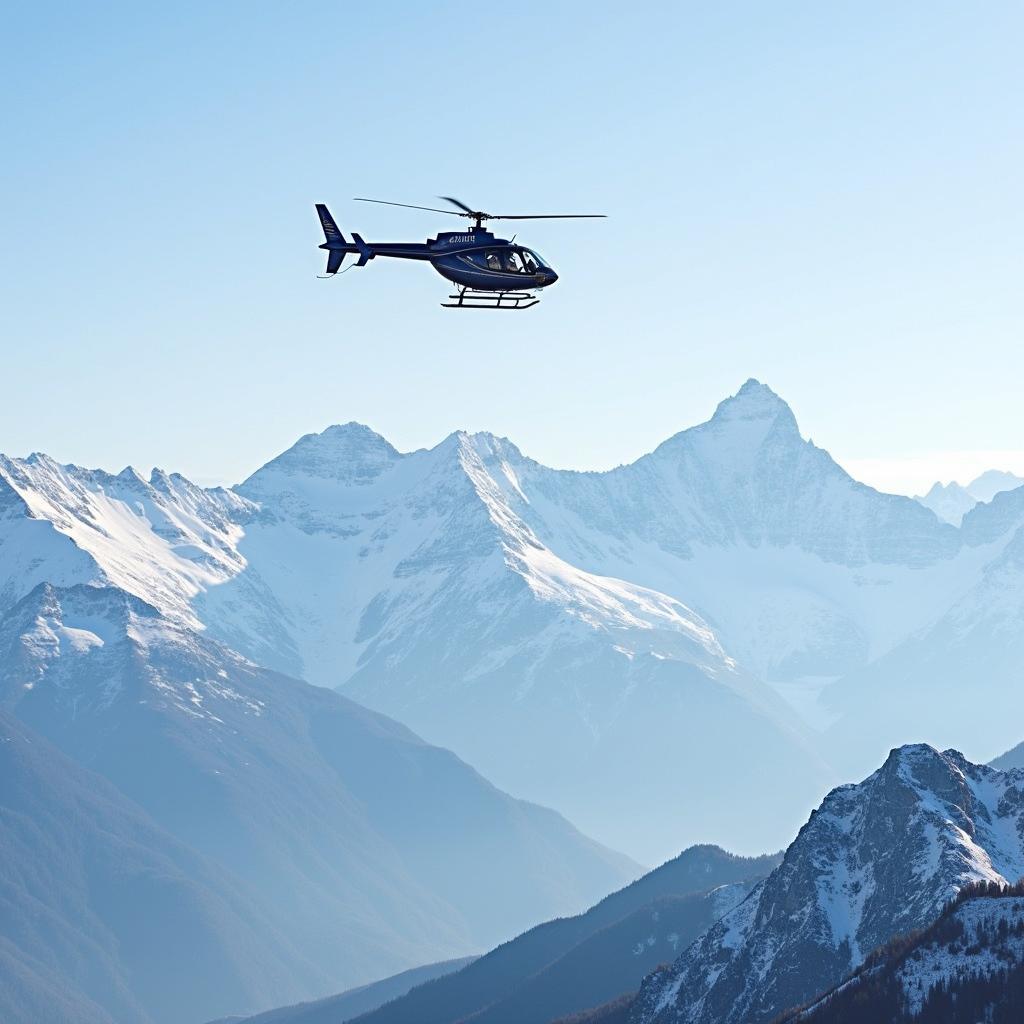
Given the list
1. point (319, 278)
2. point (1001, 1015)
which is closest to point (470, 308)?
point (319, 278)

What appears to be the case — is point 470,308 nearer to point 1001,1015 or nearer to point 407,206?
point 407,206

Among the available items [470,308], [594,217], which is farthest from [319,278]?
[594,217]

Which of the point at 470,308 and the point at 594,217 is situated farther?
the point at 470,308

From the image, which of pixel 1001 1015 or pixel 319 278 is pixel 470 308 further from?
pixel 1001 1015

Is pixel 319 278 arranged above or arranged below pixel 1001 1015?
above

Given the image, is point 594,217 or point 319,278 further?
point 319,278

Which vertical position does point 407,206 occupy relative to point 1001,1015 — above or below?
above

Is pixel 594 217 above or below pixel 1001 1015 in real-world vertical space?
above

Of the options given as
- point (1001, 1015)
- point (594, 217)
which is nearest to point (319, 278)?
point (594, 217)
